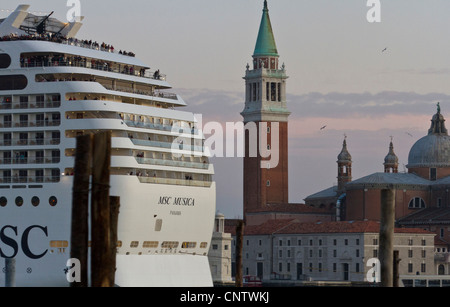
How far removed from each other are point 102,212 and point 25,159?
Result: 32536 mm

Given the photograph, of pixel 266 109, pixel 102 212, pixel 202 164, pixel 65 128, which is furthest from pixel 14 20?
pixel 266 109

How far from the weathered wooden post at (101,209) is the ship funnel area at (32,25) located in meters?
36.3

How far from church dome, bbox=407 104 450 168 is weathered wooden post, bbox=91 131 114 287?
335 feet

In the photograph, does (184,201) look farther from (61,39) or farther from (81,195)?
(81,195)

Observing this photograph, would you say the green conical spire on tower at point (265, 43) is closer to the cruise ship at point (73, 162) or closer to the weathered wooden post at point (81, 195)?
the cruise ship at point (73, 162)

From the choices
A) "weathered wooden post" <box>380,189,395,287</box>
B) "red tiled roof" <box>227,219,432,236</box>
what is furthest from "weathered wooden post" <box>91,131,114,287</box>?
"red tiled roof" <box>227,219,432,236</box>

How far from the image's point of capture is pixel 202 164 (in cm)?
5247

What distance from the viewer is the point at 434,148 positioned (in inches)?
4621

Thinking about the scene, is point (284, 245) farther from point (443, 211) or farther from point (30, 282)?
point (30, 282)

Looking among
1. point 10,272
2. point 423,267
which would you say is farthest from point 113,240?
point 423,267

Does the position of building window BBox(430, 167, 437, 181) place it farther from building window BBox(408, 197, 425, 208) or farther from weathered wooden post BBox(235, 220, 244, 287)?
weathered wooden post BBox(235, 220, 244, 287)

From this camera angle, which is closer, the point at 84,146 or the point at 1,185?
the point at 84,146

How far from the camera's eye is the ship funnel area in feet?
172

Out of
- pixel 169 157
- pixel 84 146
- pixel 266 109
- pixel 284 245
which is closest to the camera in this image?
pixel 84 146
